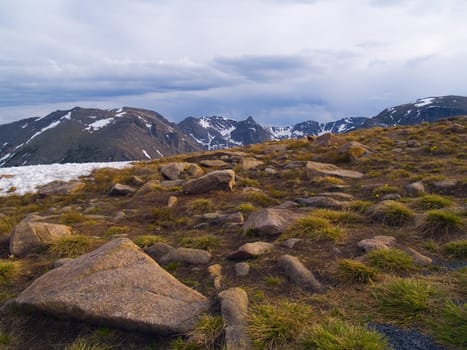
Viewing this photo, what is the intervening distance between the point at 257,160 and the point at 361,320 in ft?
58.0

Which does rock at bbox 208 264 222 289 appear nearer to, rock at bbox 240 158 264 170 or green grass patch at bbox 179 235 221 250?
green grass patch at bbox 179 235 221 250

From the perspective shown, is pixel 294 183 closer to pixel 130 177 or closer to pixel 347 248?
pixel 347 248

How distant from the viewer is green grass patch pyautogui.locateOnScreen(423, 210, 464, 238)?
830 cm

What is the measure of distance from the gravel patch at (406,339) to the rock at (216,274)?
10.2 feet

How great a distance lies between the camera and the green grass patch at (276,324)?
481cm

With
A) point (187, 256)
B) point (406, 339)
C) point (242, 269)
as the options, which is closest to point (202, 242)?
point (187, 256)

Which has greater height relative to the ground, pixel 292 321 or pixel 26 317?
pixel 292 321

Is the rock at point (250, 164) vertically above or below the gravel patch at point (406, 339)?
below

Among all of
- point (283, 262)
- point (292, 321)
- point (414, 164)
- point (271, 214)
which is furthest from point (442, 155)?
point (292, 321)

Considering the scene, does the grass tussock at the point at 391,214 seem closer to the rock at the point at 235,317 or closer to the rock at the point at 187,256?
the rock at the point at 187,256

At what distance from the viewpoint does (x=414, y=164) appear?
17641 mm

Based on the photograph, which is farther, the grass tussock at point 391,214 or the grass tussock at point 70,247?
the grass tussock at point 391,214

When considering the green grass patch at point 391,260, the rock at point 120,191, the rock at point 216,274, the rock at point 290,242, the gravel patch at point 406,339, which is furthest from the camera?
the rock at point 120,191

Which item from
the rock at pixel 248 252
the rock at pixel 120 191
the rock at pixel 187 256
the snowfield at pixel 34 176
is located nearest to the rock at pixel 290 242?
the rock at pixel 248 252
